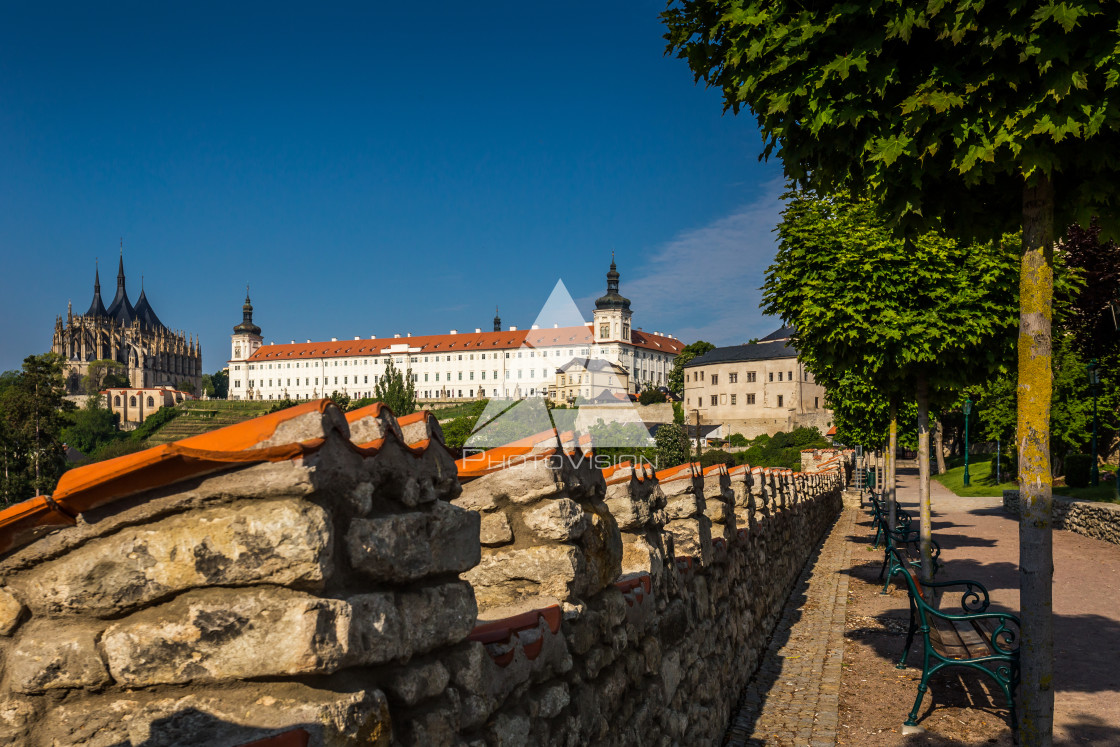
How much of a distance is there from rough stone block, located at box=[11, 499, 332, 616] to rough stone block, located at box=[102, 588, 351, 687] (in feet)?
0.16

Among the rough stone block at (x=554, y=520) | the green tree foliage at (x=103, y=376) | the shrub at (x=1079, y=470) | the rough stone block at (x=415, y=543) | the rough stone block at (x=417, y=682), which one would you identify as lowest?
the shrub at (x=1079, y=470)

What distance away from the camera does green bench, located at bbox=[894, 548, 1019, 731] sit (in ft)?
17.9

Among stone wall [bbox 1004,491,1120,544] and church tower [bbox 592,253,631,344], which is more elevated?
church tower [bbox 592,253,631,344]

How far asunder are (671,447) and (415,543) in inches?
2406

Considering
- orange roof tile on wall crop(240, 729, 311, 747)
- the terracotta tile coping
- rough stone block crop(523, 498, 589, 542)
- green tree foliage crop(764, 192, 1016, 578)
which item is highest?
green tree foliage crop(764, 192, 1016, 578)

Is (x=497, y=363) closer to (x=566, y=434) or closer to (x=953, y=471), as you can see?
(x=953, y=471)

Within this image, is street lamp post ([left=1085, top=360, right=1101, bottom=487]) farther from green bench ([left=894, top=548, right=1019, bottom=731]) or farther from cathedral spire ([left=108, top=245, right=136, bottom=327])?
cathedral spire ([left=108, top=245, right=136, bottom=327])

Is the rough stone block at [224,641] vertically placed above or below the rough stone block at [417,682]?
above

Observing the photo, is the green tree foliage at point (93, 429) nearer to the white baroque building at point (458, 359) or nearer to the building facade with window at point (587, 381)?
the white baroque building at point (458, 359)

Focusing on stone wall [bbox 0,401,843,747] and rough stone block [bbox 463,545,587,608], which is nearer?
stone wall [bbox 0,401,843,747]

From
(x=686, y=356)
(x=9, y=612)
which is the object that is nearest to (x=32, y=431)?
(x=9, y=612)

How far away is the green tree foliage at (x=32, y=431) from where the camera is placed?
49.0 m

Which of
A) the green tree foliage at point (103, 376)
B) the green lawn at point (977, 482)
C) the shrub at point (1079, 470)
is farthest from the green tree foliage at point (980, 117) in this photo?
the green tree foliage at point (103, 376)

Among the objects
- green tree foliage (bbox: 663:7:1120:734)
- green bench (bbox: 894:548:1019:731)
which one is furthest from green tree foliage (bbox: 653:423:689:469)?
green tree foliage (bbox: 663:7:1120:734)
